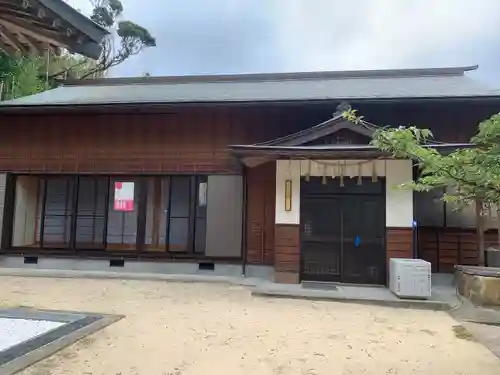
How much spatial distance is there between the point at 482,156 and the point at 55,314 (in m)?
5.53

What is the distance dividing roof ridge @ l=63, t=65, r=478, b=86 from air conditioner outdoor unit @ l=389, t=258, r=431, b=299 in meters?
7.42

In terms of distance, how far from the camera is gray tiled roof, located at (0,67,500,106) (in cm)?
970

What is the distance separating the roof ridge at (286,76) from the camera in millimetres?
12055

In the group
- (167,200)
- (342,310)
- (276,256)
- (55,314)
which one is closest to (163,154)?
(167,200)

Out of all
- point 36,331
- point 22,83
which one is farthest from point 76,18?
point 22,83

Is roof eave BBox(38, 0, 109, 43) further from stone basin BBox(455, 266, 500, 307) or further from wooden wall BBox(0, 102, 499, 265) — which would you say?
stone basin BBox(455, 266, 500, 307)

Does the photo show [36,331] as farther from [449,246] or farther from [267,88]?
[267,88]

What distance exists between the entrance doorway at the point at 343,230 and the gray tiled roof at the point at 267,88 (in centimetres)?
218

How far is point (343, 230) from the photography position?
8.22 metres

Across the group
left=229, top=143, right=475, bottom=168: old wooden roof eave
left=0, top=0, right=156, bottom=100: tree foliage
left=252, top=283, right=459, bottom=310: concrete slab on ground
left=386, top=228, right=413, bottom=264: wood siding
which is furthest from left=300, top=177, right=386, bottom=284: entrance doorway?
→ left=0, top=0, right=156, bottom=100: tree foliage

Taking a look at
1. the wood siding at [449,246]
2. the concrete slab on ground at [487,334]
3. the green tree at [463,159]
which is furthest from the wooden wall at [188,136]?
the green tree at [463,159]

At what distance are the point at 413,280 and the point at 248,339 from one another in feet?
11.8

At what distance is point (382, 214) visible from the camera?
26.3 feet

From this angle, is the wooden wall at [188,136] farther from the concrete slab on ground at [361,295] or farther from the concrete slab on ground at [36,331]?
the concrete slab on ground at [36,331]
